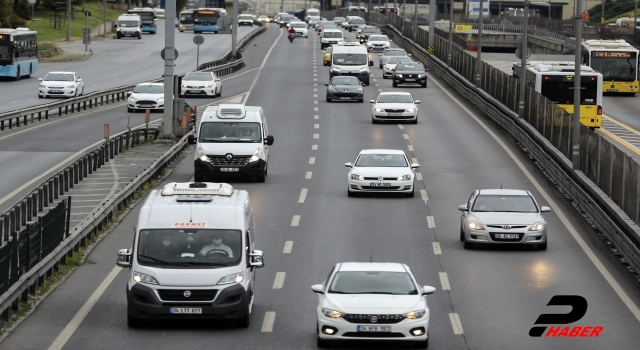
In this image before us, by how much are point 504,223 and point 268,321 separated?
8033 mm

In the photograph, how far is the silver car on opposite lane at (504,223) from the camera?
24.6 m

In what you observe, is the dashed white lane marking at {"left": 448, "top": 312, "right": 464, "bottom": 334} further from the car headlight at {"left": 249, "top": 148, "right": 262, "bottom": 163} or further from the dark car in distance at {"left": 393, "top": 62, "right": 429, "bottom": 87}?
the dark car in distance at {"left": 393, "top": 62, "right": 429, "bottom": 87}

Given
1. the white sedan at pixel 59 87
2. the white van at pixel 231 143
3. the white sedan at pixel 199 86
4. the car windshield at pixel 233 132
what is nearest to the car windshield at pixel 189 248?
the white van at pixel 231 143

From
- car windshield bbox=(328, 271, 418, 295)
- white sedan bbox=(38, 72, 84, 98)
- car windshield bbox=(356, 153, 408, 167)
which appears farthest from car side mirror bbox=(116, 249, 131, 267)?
white sedan bbox=(38, 72, 84, 98)

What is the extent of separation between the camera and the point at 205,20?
127 meters

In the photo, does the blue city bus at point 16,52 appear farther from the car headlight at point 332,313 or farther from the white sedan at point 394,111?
the car headlight at point 332,313

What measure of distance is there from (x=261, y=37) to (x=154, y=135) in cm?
7848

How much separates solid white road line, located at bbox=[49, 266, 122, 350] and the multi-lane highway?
0.06ft

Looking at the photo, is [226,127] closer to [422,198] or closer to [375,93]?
[422,198]

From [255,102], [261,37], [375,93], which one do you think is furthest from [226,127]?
[261,37]

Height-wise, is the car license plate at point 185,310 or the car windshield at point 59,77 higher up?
the car windshield at point 59,77

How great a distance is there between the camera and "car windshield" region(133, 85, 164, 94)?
5638 centimetres

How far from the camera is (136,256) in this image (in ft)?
56.9

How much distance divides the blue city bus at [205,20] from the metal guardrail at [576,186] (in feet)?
233
